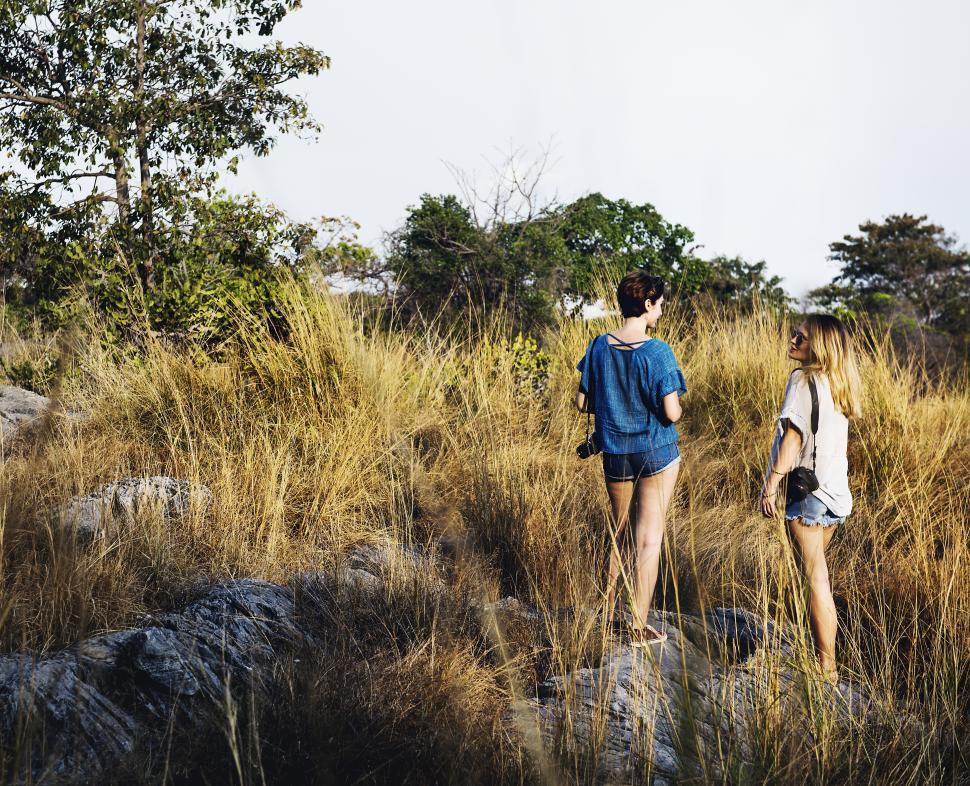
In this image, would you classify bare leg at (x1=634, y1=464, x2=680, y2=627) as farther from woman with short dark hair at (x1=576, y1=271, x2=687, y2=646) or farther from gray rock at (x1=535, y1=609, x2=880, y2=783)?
gray rock at (x1=535, y1=609, x2=880, y2=783)

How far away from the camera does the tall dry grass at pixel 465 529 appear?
254cm

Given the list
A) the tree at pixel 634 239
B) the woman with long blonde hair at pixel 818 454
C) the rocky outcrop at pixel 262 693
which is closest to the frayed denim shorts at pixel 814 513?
the woman with long blonde hair at pixel 818 454

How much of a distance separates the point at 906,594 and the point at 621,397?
1.75 m

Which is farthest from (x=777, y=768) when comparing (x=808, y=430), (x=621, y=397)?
(x=621, y=397)

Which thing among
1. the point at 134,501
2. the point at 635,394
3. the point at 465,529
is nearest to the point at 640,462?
the point at 635,394

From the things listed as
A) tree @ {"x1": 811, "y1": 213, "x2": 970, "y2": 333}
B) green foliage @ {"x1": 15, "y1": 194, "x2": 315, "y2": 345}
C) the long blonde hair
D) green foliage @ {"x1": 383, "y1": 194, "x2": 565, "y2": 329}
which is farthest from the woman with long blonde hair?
tree @ {"x1": 811, "y1": 213, "x2": 970, "y2": 333}

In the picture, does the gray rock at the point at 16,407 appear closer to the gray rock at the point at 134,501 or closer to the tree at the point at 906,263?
the gray rock at the point at 134,501

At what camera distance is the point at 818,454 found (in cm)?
358

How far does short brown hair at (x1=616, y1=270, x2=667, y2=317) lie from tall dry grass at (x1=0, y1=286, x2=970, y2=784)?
1.05 meters

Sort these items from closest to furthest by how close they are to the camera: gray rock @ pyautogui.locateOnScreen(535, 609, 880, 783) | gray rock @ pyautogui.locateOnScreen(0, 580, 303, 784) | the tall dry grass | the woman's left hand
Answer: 1. gray rock @ pyautogui.locateOnScreen(535, 609, 880, 783)
2. gray rock @ pyautogui.locateOnScreen(0, 580, 303, 784)
3. the tall dry grass
4. the woman's left hand

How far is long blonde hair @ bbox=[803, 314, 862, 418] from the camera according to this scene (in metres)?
3.60

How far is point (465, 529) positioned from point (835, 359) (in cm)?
220

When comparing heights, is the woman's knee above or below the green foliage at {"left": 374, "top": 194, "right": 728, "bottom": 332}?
below

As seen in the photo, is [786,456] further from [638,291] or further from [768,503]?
[638,291]
